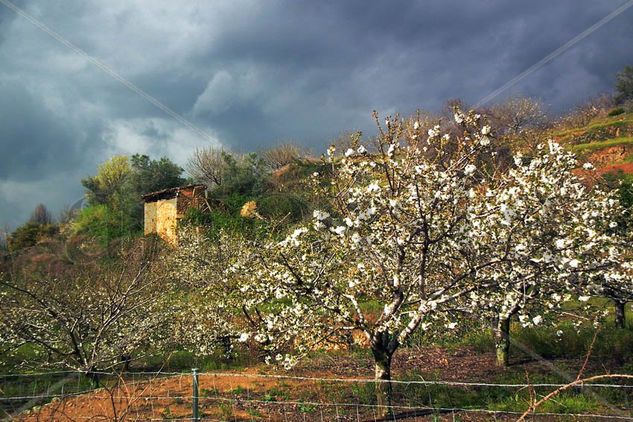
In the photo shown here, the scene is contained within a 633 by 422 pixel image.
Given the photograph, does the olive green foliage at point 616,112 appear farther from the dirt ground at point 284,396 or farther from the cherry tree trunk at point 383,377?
the cherry tree trunk at point 383,377

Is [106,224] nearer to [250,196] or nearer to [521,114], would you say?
[250,196]

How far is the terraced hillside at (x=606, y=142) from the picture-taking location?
152 feet

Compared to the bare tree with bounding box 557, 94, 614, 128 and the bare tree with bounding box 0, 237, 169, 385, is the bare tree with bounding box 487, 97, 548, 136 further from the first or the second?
the bare tree with bounding box 0, 237, 169, 385

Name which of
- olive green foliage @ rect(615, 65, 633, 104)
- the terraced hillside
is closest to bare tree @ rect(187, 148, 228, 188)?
the terraced hillside

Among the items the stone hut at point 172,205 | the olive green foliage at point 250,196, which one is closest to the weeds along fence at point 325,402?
the olive green foliage at point 250,196

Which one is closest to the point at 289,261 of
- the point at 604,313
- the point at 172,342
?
the point at 604,313

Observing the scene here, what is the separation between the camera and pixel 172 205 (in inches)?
1719

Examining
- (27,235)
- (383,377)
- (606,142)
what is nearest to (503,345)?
(383,377)

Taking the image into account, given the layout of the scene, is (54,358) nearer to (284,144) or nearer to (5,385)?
(5,385)

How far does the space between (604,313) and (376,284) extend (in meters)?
5.70

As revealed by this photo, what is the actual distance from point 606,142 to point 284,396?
52.1m

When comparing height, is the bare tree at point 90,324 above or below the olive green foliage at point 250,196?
below

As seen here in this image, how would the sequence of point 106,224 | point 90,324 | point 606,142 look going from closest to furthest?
point 90,324 → point 106,224 → point 606,142

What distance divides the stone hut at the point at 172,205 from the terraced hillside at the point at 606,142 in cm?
3148
